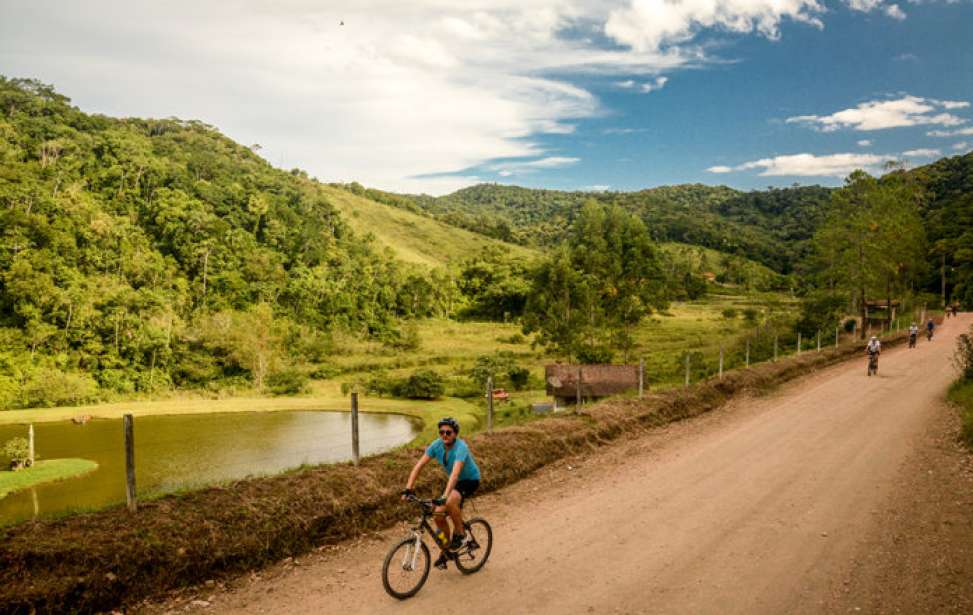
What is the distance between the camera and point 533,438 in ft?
47.6

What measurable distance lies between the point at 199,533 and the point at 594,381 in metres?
41.8

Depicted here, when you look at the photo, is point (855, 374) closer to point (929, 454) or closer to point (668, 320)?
point (929, 454)

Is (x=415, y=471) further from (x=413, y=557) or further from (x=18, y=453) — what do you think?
(x=18, y=453)

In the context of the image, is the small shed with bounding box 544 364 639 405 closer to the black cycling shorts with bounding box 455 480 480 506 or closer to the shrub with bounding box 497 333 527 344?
the black cycling shorts with bounding box 455 480 480 506

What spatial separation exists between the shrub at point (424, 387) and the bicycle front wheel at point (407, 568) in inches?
2438

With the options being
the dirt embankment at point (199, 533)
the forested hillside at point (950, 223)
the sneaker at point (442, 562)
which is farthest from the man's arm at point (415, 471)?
the forested hillside at point (950, 223)

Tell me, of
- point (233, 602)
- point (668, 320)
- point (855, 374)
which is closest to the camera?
point (233, 602)

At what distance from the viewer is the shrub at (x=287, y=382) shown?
78250 mm

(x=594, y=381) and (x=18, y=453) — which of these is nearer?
(x=18, y=453)

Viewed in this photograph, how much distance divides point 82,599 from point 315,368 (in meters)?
84.1

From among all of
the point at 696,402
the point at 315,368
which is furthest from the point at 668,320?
the point at 696,402

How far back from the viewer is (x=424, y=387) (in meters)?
69.1

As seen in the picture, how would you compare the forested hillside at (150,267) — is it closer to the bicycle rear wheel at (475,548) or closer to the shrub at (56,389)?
the shrub at (56,389)

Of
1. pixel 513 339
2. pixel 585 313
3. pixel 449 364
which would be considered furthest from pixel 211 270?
pixel 585 313
